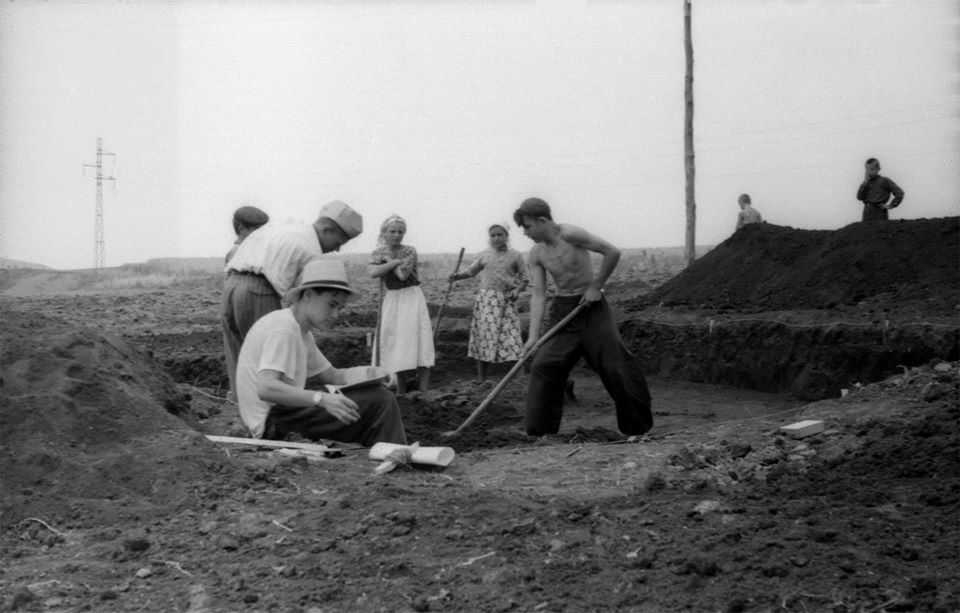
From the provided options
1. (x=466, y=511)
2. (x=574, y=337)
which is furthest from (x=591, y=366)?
(x=466, y=511)

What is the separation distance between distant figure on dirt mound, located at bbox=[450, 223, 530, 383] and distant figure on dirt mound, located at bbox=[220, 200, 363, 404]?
400 centimetres

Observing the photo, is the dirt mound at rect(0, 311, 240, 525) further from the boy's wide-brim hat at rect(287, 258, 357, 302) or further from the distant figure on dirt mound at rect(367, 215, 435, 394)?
the distant figure on dirt mound at rect(367, 215, 435, 394)

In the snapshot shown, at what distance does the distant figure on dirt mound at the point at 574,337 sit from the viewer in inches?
320

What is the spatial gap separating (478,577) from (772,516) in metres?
1.41

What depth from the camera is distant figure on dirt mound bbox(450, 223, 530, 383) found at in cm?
1156

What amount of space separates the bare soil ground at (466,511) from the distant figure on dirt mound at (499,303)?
326cm

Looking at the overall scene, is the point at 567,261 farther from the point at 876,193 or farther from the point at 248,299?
the point at 876,193

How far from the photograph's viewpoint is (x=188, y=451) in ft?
19.0

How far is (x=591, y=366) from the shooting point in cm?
826

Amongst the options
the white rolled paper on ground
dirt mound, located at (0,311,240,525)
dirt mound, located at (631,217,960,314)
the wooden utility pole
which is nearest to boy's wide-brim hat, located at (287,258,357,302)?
the white rolled paper on ground

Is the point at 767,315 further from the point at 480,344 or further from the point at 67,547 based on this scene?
the point at 67,547

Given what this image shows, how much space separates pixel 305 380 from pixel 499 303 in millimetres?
5526

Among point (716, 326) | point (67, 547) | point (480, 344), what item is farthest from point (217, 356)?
point (67, 547)

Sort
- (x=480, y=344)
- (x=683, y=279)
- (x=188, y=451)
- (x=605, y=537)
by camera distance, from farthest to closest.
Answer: (x=683, y=279)
(x=480, y=344)
(x=188, y=451)
(x=605, y=537)
